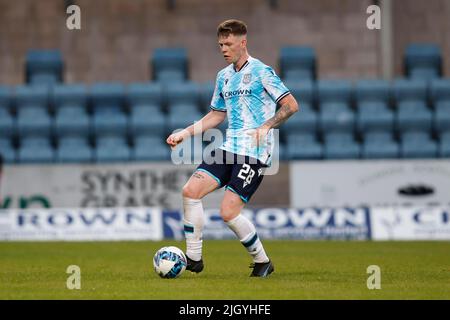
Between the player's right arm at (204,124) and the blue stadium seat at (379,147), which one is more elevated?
the player's right arm at (204,124)

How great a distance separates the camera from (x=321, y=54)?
84.6 feet

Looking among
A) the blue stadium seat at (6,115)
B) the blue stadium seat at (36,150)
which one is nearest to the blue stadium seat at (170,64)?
the blue stadium seat at (36,150)

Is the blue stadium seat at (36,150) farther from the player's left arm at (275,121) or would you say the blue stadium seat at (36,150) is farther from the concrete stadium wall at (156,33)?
the player's left arm at (275,121)

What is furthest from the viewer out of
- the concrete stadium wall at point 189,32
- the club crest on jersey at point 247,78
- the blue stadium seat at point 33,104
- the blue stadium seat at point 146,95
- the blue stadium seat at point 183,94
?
the concrete stadium wall at point 189,32

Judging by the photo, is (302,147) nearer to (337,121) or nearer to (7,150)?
(337,121)

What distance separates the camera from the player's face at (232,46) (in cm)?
948

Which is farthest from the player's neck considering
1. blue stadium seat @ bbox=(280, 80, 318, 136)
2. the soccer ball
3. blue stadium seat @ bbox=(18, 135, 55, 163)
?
blue stadium seat @ bbox=(18, 135, 55, 163)

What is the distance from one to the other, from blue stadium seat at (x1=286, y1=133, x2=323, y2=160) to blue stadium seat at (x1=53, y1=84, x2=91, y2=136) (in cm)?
495

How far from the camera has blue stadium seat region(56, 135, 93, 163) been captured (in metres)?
23.1

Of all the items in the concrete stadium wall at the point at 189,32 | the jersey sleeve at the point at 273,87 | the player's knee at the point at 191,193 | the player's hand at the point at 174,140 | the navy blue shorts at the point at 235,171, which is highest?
the concrete stadium wall at the point at 189,32

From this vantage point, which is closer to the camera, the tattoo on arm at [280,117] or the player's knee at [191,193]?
the tattoo on arm at [280,117]

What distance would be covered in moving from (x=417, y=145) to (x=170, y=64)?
674cm

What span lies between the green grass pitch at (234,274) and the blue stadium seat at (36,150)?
650 cm
